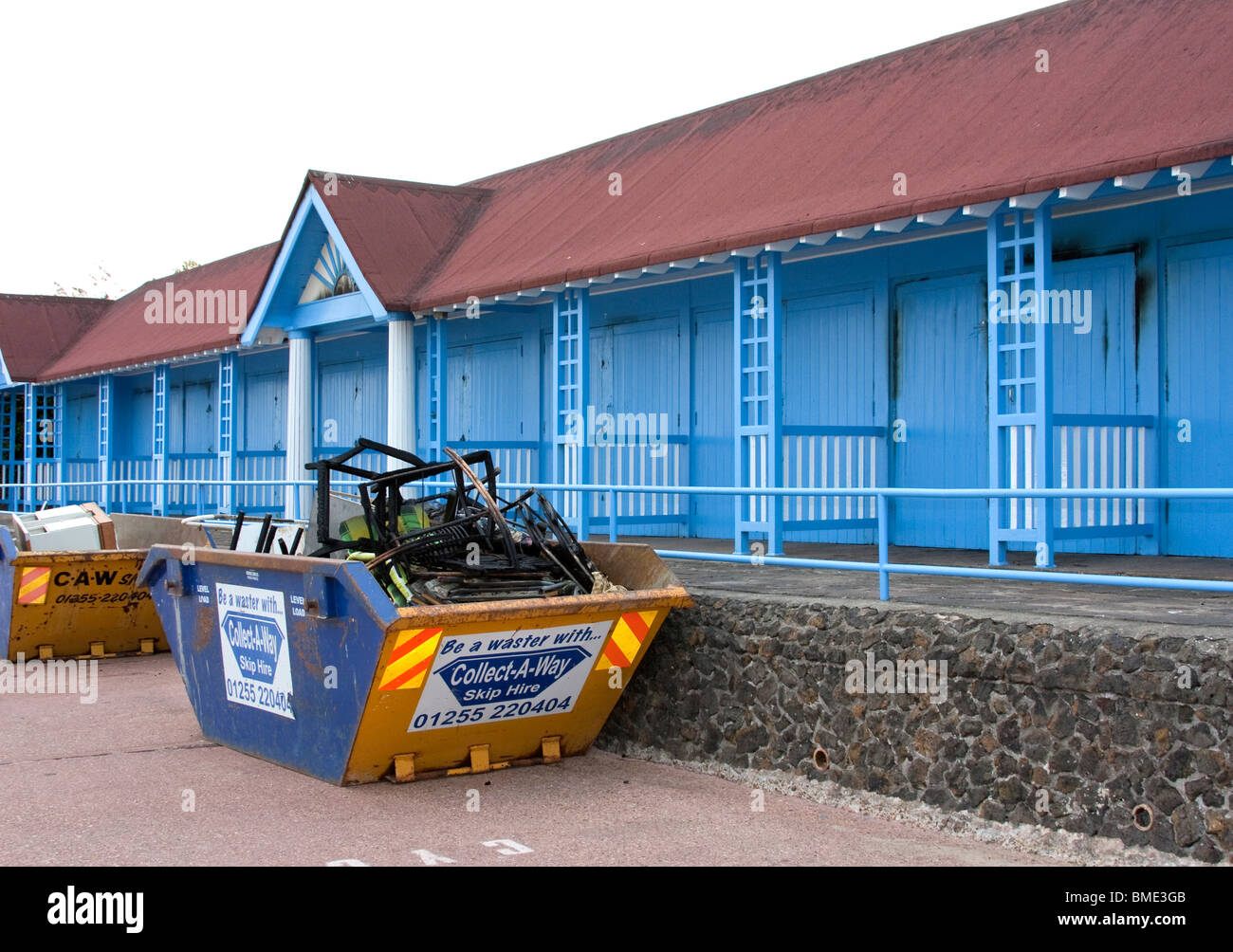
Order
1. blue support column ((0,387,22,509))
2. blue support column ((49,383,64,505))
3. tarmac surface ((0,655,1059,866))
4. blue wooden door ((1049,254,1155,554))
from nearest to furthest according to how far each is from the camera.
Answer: tarmac surface ((0,655,1059,866)) < blue wooden door ((1049,254,1155,554)) < blue support column ((49,383,64,505)) < blue support column ((0,387,22,509))

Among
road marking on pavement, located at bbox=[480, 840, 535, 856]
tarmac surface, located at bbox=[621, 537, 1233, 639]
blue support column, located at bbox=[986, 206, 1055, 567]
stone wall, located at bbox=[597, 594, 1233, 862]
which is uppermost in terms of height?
blue support column, located at bbox=[986, 206, 1055, 567]

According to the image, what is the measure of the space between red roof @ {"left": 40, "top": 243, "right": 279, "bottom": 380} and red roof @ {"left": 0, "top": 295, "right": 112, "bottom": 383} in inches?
9.0

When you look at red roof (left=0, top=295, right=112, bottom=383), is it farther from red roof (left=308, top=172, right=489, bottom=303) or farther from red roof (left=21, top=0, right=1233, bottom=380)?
red roof (left=21, top=0, right=1233, bottom=380)

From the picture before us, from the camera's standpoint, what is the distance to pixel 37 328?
93.1 feet

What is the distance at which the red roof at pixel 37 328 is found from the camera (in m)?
27.4

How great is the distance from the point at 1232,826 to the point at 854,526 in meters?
6.96

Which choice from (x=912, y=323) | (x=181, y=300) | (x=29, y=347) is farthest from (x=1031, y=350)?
(x=29, y=347)

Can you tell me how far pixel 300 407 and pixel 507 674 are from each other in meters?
11.1

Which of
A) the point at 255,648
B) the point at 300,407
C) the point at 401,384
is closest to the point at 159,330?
the point at 300,407

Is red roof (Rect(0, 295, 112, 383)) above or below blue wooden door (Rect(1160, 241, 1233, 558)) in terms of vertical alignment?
above

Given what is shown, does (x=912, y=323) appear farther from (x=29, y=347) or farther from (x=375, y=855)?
(x=29, y=347)

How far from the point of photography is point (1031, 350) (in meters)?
10.2

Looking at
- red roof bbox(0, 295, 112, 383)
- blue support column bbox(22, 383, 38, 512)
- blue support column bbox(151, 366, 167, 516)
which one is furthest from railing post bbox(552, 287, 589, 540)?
blue support column bbox(22, 383, 38, 512)

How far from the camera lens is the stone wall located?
5793 mm
